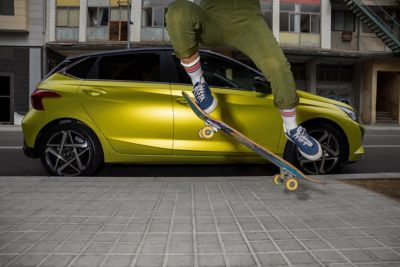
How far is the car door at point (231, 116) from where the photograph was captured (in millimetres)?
4965

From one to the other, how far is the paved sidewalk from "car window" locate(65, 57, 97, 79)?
165cm

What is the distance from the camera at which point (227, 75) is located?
206 inches

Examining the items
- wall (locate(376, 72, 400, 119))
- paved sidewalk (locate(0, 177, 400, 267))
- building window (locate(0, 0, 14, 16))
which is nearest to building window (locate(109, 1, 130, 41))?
building window (locate(0, 0, 14, 16))

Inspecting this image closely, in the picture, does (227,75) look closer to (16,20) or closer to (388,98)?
(16,20)

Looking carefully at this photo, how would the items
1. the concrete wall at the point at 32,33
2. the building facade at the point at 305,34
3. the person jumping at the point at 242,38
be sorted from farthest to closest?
the building facade at the point at 305,34
the concrete wall at the point at 32,33
the person jumping at the point at 242,38

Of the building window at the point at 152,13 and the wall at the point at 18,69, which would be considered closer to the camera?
the wall at the point at 18,69

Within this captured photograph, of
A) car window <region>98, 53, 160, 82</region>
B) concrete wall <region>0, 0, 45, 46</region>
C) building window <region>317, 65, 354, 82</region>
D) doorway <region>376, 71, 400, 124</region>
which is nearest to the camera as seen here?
car window <region>98, 53, 160, 82</region>

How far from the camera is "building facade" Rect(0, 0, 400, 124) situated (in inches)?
961

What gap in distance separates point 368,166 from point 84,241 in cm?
549

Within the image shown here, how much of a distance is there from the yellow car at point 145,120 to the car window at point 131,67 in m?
0.02

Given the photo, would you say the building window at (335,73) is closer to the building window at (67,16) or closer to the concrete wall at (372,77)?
the concrete wall at (372,77)

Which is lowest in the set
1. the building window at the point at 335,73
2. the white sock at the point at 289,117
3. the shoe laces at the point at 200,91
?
the white sock at the point at 289,117

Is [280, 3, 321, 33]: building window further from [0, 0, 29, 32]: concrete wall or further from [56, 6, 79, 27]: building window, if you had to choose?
[0, 0, 29, 32]: concrete wall

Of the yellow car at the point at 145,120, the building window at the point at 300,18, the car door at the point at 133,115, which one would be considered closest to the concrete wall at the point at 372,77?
the building window at the point at 300,18
